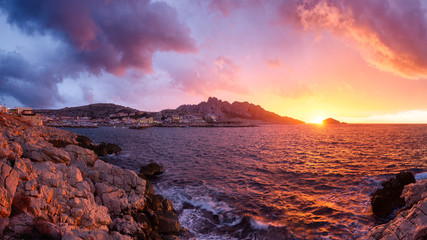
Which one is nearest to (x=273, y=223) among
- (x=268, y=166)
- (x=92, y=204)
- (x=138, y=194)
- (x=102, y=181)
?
(x=138, y=194)

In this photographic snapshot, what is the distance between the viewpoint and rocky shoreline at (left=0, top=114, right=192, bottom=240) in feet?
22.0

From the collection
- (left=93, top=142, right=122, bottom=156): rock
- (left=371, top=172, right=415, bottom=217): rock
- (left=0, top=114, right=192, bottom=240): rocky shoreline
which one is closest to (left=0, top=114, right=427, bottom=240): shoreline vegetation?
(left=0, top=114, right=192, bottom=240): rocky shoreline

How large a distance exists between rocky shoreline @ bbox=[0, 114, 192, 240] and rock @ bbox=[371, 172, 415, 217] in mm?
13180

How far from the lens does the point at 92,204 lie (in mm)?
9102

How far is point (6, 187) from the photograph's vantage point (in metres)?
7.07

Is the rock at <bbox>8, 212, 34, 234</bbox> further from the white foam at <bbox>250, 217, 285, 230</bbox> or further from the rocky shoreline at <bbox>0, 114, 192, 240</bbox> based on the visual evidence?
the white foam at <bbox>250, 217, 285, 230</bbox>

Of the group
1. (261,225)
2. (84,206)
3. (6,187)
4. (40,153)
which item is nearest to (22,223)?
(6,187)

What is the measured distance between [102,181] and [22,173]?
4.26 m

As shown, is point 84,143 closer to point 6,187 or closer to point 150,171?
point 150,171

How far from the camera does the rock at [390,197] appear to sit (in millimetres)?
12970

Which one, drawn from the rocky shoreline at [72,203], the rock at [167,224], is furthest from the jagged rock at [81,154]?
the rock at [167,224]

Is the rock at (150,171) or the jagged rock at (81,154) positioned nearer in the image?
the jagged rock at (81,154)

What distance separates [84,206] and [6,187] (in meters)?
2.82

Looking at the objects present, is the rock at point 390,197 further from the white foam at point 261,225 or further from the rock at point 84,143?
the rock at point 84,143
